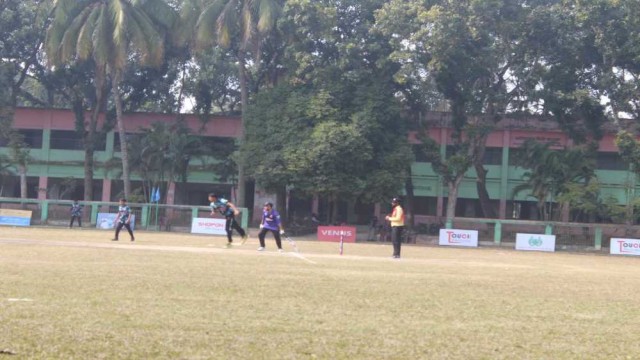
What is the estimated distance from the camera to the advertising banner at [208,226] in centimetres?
3925

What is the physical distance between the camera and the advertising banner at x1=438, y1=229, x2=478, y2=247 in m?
39.6

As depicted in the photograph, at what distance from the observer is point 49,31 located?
41.2m

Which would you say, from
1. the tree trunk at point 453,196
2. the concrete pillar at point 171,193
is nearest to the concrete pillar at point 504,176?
the tree trunk at point 453,196

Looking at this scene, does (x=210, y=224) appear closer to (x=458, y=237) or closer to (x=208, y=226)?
(x=208, y=226)

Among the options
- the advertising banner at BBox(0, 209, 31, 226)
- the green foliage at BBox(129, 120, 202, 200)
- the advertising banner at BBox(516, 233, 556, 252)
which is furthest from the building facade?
the advertising banner at BBox(516, 233, 556, 252)

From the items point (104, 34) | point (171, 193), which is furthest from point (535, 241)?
point (171, 193)

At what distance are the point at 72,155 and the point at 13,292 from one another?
47969mm

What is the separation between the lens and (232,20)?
41656 millimetres

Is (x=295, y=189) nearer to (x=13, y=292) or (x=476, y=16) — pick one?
(x=476, y=16)

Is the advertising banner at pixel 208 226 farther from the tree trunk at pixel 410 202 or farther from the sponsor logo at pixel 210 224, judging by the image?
the tree trunk at pixel 410 202

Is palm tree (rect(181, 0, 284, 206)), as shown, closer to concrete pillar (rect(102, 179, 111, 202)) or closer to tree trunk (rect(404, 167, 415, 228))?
tree trunk (rect(404, 167, 415, 228))

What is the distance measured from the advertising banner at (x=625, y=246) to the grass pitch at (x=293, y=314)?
2504cm

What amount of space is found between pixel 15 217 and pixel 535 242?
27.8 metres

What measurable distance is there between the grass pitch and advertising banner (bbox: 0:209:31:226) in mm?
27209
